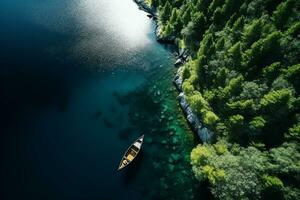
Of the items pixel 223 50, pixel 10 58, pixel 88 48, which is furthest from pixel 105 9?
pixel 223 50

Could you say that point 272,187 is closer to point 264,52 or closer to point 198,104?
point 198,104

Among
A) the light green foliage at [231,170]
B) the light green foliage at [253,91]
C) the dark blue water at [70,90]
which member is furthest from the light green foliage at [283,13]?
the light green foliage at [231,170]

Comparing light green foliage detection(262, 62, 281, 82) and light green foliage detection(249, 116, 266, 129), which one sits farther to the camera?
light green foliage detection(262, 62, 281, 82)

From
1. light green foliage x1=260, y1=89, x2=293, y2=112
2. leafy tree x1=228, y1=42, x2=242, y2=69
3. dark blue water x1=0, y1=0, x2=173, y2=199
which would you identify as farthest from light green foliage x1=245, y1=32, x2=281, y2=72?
dark blue water x1=0, y1=0, x2=173, y2=199

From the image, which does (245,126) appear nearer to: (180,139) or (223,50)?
(180,139)

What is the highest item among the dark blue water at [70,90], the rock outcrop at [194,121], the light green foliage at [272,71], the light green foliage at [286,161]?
the light green foliage at [272,71]

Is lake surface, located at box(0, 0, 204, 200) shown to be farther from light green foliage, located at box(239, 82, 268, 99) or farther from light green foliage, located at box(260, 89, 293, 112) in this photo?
light green foliage, located at box(260, 89, 293, 112)

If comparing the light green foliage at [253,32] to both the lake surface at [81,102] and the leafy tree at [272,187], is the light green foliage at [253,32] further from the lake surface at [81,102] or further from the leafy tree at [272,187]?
the leafy tree at [272,187]
